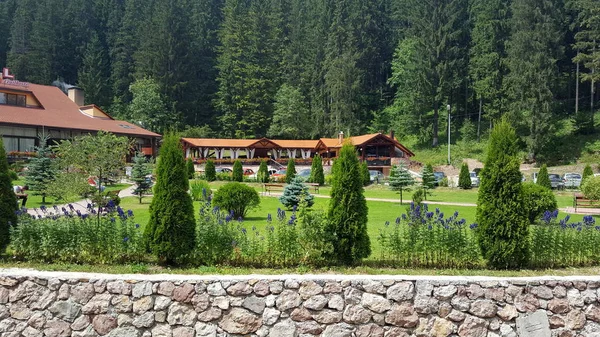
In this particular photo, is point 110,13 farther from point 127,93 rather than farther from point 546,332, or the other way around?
point 546,332

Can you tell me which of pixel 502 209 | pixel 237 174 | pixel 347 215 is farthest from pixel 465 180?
pixel 347 215

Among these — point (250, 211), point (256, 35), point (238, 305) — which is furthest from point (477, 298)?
point (256, 35)

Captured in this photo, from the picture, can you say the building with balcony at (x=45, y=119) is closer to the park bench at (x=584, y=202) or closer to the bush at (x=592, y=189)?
the park bench at (x=584, y=202)

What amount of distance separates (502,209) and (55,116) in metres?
40.6

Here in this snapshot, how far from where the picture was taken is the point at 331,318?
6.36 meters

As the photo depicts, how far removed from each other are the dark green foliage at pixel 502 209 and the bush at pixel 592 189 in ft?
48.6

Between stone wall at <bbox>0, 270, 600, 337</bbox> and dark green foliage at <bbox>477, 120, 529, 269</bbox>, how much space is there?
1.18 meters

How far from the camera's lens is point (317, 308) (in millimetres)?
6371

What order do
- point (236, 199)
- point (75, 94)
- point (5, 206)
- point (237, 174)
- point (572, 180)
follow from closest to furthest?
point (5, 206)
point (236, 199)
point (572, 180)
point (237, 174)
point (75, 94)

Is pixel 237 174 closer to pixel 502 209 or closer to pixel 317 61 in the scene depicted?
pixel 502 209

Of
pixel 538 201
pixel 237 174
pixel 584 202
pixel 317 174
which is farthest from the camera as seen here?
pixel 237 174

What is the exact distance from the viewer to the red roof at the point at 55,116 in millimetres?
36469

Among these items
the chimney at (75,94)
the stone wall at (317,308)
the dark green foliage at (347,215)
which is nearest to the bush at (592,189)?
the stone wall at (317,308)

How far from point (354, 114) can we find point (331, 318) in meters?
51.7
